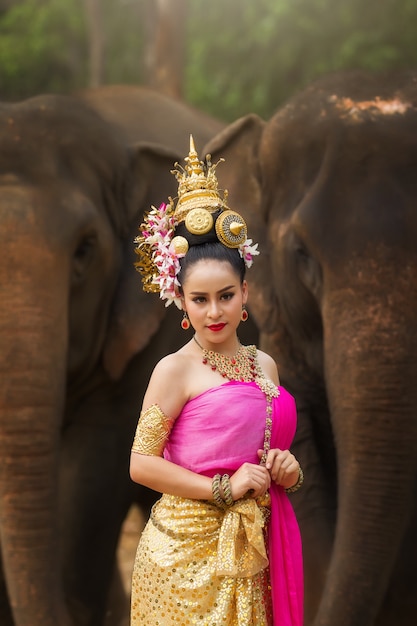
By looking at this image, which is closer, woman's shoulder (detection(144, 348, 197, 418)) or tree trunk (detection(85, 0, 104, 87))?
woman's shoulder (detection(144, 348, 197, 418))

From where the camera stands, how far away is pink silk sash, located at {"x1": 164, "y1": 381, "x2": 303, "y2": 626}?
2824mm

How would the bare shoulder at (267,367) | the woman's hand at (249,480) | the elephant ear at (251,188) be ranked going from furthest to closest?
the elephant ear at (251,188) < the bare shoulder at (267,367) < the woman's hand at (249,480)

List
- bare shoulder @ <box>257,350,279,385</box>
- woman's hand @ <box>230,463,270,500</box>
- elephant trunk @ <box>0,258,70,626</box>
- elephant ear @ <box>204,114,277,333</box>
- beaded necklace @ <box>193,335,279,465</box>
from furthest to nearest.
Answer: elephant ear @ <box>204,114,277,333</box>
elephant trunk @ <box>0,258,70,626</box>
bare shoulder @ <box>257,350,279,385</box>
beaded necklace @ <box>193,335,279,465</box>
woman's hand @ <box>230,463,270,500</box>

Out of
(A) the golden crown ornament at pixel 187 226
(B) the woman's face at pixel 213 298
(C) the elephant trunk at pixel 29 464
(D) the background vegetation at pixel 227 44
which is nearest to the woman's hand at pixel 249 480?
(B) the woman's face at pixel 213 298

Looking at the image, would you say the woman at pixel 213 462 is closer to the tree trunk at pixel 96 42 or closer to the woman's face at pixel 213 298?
the woman's face at pixel 213 298

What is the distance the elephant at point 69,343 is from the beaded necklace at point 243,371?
169 centimetres

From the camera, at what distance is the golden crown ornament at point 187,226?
2.88m

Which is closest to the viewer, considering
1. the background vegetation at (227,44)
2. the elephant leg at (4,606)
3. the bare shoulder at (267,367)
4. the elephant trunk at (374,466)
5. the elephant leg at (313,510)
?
the bare shoulder at (267,367)

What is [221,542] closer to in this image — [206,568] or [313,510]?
[206,568]

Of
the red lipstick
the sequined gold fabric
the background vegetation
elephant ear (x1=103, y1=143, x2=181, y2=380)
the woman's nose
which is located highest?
the background vegetation

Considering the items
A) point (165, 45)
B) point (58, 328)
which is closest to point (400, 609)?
point (58, 328)

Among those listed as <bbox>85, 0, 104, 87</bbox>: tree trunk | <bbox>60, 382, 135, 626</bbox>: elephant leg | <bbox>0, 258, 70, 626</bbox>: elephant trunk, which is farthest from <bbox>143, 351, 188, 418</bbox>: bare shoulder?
<bbox>85, 0, 104, 87</bbox>: tree trunk

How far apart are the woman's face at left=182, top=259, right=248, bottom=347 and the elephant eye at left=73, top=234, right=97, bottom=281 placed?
84.0 inches

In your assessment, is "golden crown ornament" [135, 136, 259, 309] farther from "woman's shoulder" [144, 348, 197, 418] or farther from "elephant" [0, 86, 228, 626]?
"elephant" [0, 86, 228, 626]
